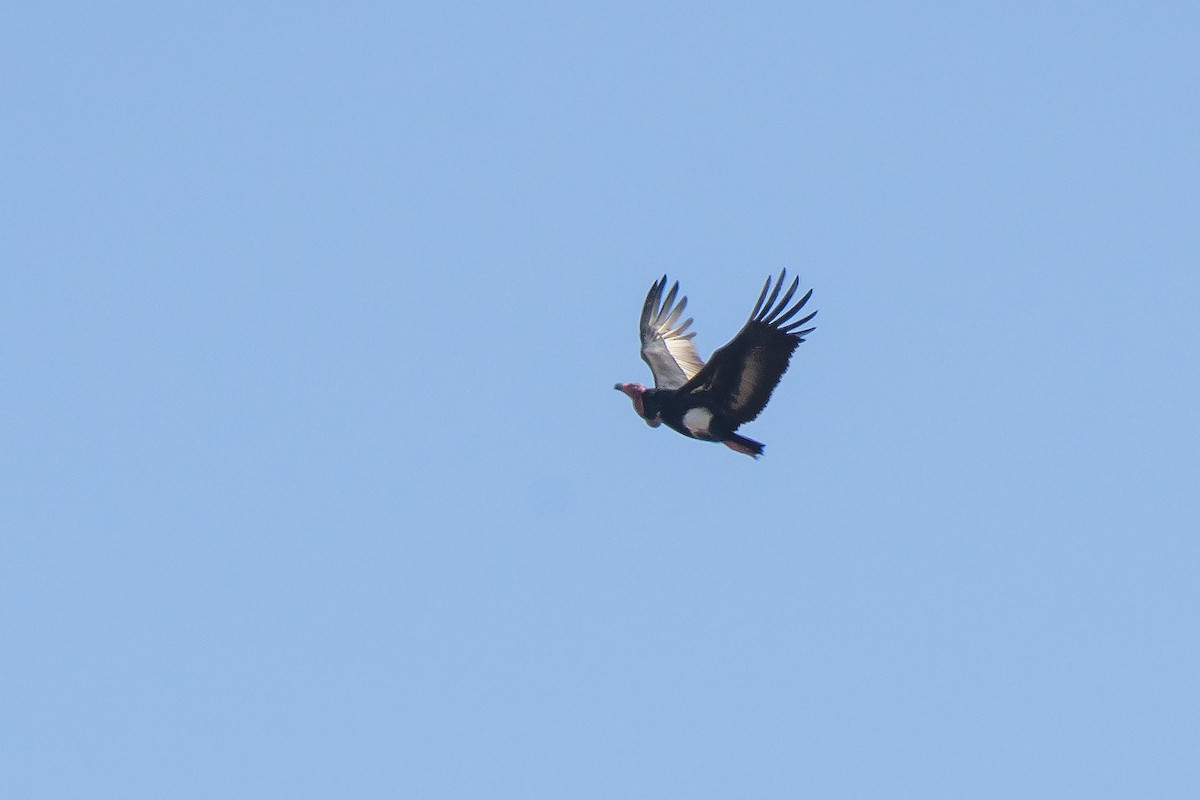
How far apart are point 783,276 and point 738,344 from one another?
0.96 meters

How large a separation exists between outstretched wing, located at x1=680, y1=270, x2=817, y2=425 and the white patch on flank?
0.34 metres

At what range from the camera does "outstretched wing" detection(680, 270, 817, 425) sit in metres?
18.7

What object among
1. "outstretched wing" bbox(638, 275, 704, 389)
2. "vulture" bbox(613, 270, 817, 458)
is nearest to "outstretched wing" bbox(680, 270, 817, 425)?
"vulture" bbox(613, 270, 817, 458)

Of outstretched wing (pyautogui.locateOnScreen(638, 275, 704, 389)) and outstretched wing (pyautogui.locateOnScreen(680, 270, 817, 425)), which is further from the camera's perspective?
outstretched wing (pyautogui.locateOnScreen(638, 275, 704, 389))

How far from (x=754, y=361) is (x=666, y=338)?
202 inches

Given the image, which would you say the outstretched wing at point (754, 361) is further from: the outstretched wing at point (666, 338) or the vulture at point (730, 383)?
the outstretched wing at point (666, 338)

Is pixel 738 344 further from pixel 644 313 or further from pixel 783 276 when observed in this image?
pixel 644 313

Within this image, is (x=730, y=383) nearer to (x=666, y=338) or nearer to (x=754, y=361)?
(x=754, y=361)

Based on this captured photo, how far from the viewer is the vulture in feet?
61.8

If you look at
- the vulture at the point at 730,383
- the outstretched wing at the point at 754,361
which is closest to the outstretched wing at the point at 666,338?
the vulture at the point at 730,383

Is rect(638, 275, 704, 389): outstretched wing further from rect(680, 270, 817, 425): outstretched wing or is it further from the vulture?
rect(680, 270, 817, 425): outstretched wing

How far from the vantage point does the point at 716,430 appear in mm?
20469

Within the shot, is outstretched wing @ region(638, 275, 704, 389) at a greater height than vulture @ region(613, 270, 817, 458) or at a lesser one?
greater

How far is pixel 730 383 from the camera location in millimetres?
19766
